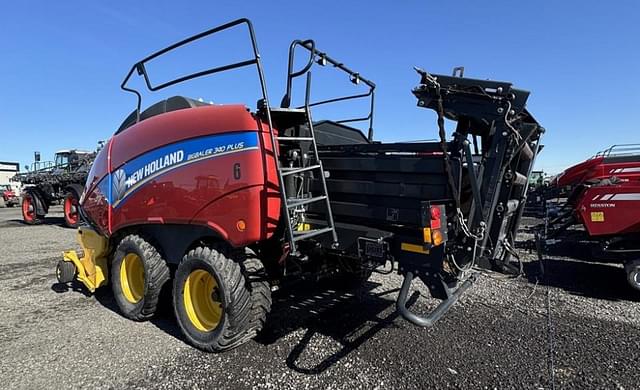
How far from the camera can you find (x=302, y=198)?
3617 mm

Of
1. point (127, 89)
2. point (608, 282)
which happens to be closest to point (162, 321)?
point (127, 89)

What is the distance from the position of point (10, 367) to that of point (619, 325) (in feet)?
18.7

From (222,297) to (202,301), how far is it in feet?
1.87

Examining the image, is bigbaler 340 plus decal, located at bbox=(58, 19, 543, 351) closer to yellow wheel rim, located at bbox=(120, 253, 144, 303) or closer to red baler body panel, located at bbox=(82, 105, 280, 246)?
red baler body panel, located at bbox=(82, 105, 280, 246)

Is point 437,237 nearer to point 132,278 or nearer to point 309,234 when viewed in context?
point 309,234

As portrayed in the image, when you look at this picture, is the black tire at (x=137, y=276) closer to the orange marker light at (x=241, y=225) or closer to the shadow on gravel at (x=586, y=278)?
the orange marker light at (x=241, y=225)

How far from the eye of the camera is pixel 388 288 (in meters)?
5.54

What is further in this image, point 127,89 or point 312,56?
point 127,89

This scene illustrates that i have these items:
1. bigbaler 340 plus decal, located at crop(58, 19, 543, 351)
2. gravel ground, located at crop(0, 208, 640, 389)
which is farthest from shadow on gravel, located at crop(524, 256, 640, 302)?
bigbaler 340 plus decal, located at crop(58, 19, 543, 351)

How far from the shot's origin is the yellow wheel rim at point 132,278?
A: 4598 mm

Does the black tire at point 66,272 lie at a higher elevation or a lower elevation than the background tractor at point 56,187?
lower

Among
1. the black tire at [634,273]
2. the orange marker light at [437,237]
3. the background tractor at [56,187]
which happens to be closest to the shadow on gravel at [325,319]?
the orange marker light at [437,237]

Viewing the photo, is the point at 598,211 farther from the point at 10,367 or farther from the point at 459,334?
the point at 10,367

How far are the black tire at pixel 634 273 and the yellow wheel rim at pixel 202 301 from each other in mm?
5171
